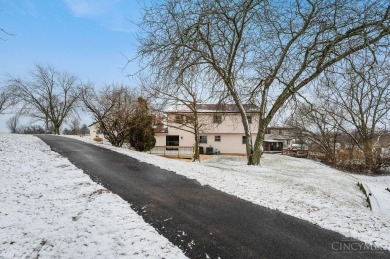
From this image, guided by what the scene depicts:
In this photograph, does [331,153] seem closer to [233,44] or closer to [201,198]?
[233,44]

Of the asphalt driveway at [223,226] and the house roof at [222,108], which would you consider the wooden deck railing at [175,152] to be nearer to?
the house roof at [222,108]

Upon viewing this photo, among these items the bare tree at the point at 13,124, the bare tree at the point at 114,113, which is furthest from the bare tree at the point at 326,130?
the bare tree at the point at 13,124

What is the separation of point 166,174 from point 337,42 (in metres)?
8.28

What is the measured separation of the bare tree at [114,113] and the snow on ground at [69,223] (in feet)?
36.2

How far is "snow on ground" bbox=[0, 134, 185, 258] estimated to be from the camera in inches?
133

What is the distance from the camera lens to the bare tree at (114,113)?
17.5m

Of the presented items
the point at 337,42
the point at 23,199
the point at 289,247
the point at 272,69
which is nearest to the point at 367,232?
the point at 289,247

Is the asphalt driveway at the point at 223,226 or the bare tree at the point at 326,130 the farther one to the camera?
the bare tree at the point at 326,130

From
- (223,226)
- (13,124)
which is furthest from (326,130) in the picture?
(13,124)

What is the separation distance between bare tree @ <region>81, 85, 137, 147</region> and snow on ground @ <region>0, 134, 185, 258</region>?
11.0m

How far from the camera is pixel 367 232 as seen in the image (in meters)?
4.59

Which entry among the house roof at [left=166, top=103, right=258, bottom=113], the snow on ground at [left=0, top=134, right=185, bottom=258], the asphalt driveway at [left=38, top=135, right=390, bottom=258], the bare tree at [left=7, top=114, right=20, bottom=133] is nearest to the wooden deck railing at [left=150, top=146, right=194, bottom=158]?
the house roof at [left=166, top=103, right=258, bottom=113]

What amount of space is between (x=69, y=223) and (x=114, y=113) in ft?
45.9

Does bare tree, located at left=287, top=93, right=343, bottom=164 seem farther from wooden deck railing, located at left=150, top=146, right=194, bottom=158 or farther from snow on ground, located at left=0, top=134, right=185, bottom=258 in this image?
snow on ground, located at left=0, top=134, right=185, bottom=258
